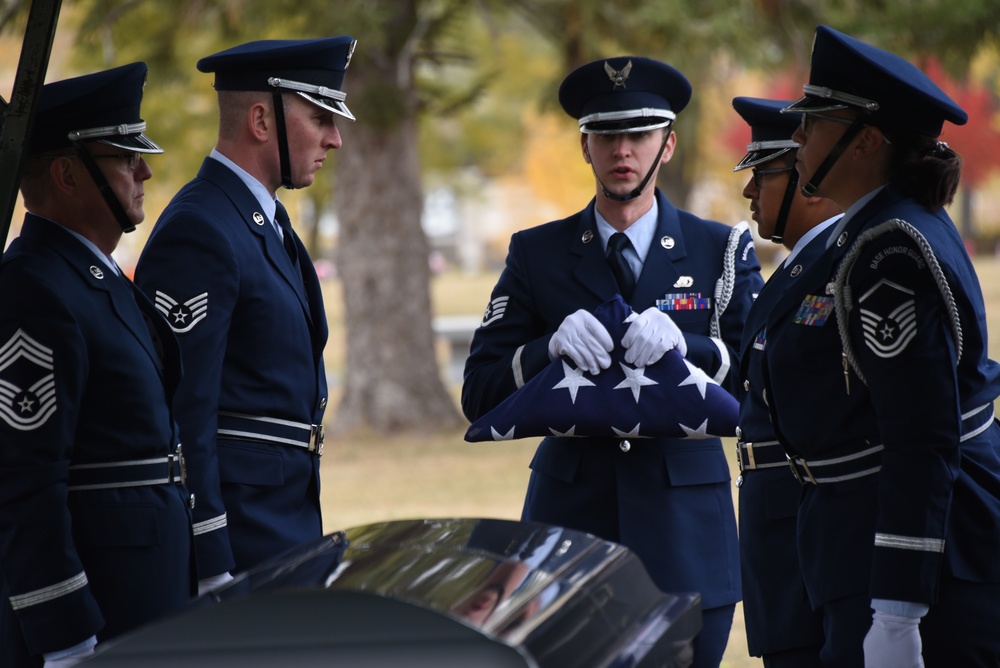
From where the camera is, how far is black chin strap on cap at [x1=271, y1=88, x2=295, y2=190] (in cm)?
346

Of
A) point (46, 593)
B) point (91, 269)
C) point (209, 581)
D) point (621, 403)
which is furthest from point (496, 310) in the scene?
point (46, 593)

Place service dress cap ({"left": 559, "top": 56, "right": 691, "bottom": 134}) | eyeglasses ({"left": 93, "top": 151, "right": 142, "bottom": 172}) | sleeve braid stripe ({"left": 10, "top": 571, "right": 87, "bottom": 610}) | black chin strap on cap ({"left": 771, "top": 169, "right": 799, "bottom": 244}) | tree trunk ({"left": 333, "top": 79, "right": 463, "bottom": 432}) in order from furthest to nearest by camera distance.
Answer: tree trunk ({"left": 333, "top": 79, "right": 463, "bottom": 432})
service dress cap ({"left": 559, "top": 56, "right": 691, "bottom": 134})
black chin strap on cap ({"left": 771, "top": 169, "right": 799, "bottom": 244})
eyeglasses ({"left": 93, "top": 151, "right": 142, "bottom": 172})
sleeve braid stripe ({"left": 10, "top": 571, "right": 87, "bottom": 610})

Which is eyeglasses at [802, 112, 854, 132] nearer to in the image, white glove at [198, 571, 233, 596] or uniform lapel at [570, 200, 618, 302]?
uniform lapel at [570, 200, 618, 302]

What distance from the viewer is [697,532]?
11.5ft

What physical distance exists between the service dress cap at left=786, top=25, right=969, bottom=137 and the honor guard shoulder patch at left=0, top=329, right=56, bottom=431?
1.71 m

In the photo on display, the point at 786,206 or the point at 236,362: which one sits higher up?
the point at 786,206

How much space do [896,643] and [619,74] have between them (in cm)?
191

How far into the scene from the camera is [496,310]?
3.71 meters

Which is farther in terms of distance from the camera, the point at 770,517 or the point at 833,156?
the point at 770,517

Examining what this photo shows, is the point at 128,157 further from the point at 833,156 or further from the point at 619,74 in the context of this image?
the point at 833,156

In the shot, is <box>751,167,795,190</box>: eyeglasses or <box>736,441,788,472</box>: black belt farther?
<box>751,167,795,190</box>: eyeglasses

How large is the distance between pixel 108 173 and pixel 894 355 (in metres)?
1.77

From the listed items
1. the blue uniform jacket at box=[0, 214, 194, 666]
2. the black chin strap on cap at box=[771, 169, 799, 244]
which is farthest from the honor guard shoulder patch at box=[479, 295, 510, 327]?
the blue uniform jacket at box=[0, 214, 194, 666]

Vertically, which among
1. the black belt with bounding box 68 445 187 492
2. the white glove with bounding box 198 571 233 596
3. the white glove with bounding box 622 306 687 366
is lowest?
the white glove with bounding box 198 571 233 596
